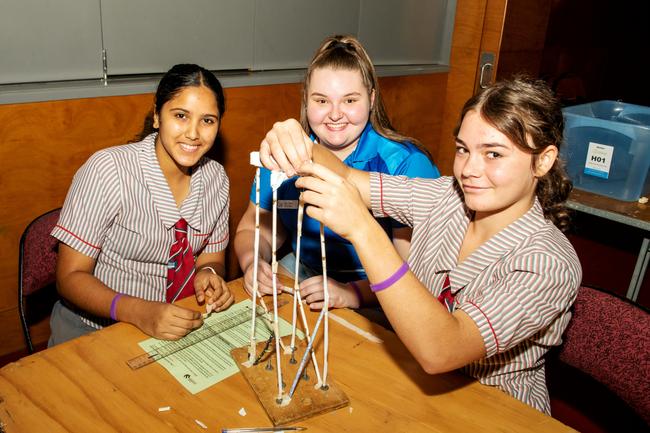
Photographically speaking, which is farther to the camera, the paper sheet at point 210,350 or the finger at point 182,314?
the finger at point 182,314

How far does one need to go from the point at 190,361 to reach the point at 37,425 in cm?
36

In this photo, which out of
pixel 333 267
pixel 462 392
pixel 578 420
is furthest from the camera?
pixel 578 420

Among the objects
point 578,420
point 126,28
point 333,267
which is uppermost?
point 126,28

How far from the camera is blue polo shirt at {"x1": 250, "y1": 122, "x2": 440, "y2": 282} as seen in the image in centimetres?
214

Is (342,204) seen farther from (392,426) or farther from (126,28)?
(126,28)

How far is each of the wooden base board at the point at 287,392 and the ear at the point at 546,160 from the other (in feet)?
2.49

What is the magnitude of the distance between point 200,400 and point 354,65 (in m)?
1.34

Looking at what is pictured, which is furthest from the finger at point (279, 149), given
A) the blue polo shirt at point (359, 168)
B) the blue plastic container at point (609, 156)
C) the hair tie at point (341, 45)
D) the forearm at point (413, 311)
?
the blue plastic container at point (609, 156)

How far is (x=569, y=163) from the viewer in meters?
3.05

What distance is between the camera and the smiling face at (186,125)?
6.48ft

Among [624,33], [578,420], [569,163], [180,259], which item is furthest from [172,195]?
Result: [624,33]

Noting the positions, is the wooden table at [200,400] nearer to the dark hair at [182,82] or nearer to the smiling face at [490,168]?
the smiling face at [490,168]

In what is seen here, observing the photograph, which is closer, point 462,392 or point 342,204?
point 342,204

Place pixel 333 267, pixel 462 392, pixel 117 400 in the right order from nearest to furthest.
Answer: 1. pixel 117 400
2. pixel 462 392
3. pixel 333 267
